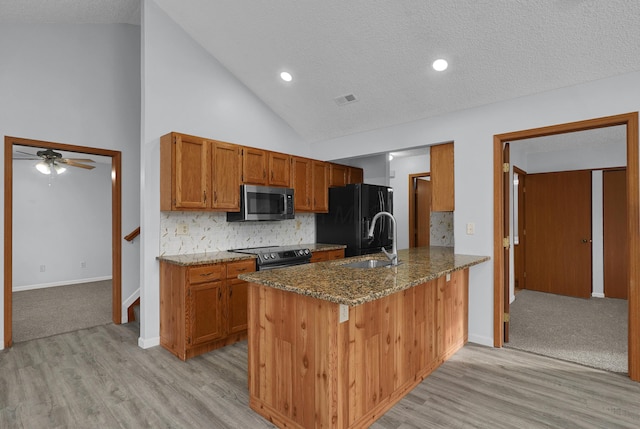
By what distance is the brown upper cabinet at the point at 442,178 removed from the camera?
3688mm

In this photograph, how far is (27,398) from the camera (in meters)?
2.37

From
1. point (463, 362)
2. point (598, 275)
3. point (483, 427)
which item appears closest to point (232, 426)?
point (483, 427)

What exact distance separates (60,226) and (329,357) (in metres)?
6.94

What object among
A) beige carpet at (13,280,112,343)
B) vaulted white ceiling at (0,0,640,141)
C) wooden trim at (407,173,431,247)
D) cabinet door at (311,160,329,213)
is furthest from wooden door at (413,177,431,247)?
beige carpet at (13,280,112,343)

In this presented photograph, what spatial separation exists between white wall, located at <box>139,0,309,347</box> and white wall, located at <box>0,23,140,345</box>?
104cm

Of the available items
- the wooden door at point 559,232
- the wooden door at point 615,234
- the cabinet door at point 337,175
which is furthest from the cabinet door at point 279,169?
the wooden door at point 615,234

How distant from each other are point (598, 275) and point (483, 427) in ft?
15.7

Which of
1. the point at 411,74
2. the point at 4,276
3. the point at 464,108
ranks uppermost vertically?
the point at 411,74

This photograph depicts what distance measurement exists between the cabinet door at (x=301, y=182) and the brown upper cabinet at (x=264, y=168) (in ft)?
0.36

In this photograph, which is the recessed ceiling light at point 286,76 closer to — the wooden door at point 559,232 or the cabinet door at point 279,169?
the cabinet door at point 279,169

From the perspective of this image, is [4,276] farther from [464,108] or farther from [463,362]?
[464,108]

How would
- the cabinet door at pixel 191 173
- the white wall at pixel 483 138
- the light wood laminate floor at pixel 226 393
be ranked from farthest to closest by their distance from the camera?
1. the cabinet door at pixel 191 173
2. the white wall at pixel 483 138
3. the light wood laminate floor at pixel 226 393

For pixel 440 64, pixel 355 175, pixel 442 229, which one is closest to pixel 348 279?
pixel 440 64

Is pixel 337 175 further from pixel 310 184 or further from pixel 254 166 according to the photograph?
pixel 254 166
